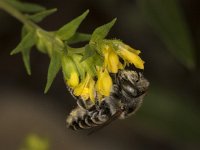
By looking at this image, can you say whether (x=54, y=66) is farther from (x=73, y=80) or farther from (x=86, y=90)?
(x=86, y=90)

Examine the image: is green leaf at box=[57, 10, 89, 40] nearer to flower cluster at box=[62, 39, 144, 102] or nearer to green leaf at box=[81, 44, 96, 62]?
flower cluster at box=[62, 39, 144, 102]

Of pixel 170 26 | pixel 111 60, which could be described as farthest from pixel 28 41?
pixel 170 26

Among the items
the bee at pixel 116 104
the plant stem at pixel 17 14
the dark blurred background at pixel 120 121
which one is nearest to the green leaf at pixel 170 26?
the dark blurred background at pixel 120 121

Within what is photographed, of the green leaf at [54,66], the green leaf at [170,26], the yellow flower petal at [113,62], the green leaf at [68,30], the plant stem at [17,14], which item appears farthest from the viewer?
the green leaf at [170,26]

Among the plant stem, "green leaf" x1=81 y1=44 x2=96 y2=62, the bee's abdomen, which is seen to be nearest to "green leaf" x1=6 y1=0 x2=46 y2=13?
the plant stem

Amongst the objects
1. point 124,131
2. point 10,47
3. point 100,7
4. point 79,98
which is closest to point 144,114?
point 124,131

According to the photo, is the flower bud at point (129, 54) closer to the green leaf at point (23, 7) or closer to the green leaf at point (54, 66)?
the green leaf at point (54, 66)
